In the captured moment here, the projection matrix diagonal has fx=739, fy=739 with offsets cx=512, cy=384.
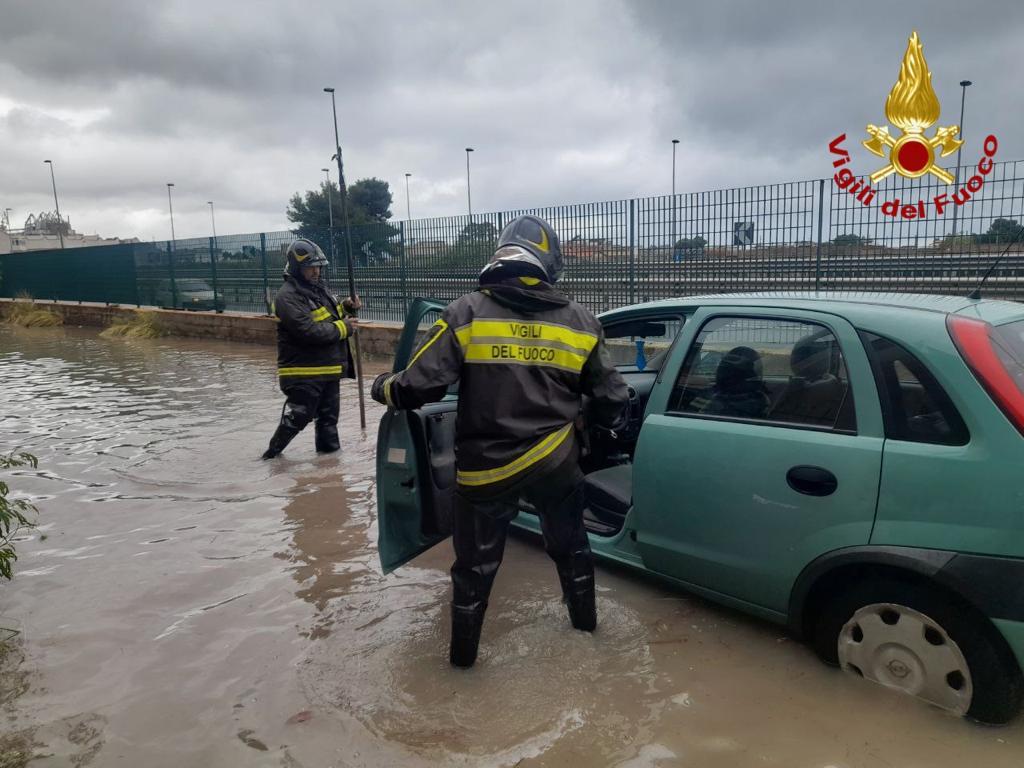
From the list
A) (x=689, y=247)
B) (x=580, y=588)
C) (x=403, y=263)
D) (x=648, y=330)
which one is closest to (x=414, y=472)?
(x=580, y=588)

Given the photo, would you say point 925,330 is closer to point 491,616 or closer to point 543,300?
point 543,300

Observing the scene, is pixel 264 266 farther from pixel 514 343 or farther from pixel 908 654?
pixel 908 654

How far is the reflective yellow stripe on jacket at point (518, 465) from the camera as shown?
2.90 meters

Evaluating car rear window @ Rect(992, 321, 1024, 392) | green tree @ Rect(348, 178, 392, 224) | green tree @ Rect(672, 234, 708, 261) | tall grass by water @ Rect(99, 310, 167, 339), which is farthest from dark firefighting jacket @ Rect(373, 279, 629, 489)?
green tree @ Rect(348, 178, 392, 224)

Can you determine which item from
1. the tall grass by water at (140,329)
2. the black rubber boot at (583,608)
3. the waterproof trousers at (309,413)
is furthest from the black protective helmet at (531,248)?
the tall grass by water at (140,329)

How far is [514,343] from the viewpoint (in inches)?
113

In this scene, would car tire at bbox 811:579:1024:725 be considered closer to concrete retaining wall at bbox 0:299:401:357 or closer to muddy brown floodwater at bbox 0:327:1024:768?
muddy brown floodwater at bbox 0:327:1024:768

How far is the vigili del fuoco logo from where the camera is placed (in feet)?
23.1

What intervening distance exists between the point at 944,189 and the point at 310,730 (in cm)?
720

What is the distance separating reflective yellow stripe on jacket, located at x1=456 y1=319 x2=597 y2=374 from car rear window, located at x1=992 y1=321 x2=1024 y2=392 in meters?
1.50

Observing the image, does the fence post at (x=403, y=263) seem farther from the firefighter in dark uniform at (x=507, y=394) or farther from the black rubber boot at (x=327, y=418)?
the firefighter in dark uniform at (x=507, y=394)

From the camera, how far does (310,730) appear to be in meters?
2.71

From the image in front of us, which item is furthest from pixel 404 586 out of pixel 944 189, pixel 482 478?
pixel 944 189

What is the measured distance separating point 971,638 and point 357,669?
2295 millimetres
